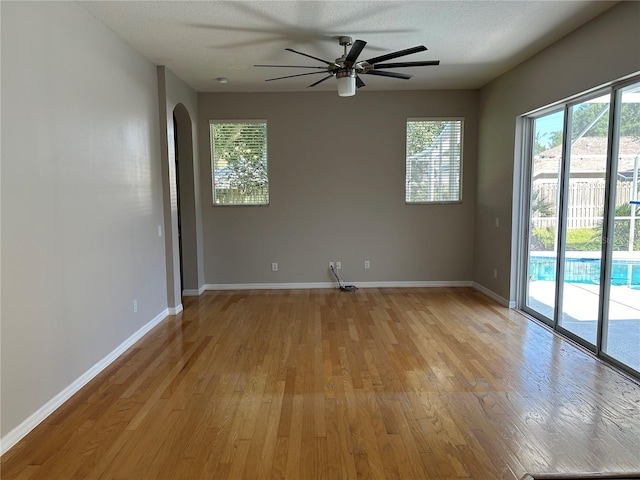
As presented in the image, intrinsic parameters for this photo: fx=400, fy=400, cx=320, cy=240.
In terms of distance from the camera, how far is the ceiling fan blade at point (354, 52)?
3.10 metres

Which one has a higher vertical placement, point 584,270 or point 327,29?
point 327,29

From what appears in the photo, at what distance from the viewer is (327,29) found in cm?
353

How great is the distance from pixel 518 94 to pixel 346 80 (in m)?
2.22

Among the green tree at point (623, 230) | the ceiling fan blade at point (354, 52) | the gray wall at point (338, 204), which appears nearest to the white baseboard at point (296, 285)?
the gray wall at point (338, 204)

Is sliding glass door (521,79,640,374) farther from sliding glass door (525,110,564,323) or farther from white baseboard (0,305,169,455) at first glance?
white baseboard (0,305,169,455)

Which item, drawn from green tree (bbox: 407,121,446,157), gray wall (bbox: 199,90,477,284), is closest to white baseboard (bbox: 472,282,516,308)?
gray wall (bbox: 199,90,477,284)

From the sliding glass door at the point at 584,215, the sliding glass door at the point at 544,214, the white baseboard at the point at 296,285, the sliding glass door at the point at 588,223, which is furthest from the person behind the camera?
the white baseboard at the point at 296,285

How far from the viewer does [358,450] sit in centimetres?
216

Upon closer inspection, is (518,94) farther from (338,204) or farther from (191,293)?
(191,293)

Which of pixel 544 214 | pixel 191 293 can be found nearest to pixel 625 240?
pixel 544 214

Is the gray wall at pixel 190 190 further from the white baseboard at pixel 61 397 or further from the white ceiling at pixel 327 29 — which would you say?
the white baseboard at pixel 61 397

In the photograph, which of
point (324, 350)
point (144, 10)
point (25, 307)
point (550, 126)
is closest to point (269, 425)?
point (324, 350)

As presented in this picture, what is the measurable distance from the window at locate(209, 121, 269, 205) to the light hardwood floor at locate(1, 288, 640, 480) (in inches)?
93.1

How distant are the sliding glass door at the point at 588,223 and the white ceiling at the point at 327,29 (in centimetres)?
81
